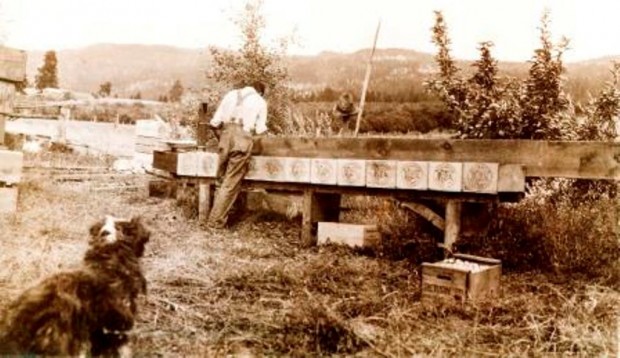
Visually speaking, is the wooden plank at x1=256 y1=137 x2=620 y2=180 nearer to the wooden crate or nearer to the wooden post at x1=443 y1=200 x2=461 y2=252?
the wooden post at x1=443 y1=200 x2=461 y2=252

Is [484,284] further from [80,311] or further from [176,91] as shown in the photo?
[176,91]

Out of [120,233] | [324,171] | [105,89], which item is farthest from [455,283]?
[105,89]

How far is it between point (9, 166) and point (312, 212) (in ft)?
11.7

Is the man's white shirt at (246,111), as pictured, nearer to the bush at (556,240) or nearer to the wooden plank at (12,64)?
the wooden plank at (12,64)

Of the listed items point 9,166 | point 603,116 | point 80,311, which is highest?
point 603,116

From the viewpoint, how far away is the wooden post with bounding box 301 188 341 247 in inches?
305

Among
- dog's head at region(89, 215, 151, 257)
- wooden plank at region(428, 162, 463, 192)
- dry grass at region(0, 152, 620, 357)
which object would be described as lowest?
dry grass at region(0, 152, 620, 357)

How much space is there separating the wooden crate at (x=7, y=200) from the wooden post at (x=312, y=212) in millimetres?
3422

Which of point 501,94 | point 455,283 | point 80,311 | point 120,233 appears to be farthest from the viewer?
point 501,94

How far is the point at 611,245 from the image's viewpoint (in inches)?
259

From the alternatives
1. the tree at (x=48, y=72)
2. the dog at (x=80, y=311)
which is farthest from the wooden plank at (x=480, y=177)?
the tree at (x=48, y=72)

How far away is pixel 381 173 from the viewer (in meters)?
6.98

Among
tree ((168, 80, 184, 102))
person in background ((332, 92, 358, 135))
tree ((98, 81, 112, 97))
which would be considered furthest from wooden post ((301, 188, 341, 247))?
tree ((98, 81, 112, 97))

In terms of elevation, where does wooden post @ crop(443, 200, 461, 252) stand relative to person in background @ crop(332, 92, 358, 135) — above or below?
below
